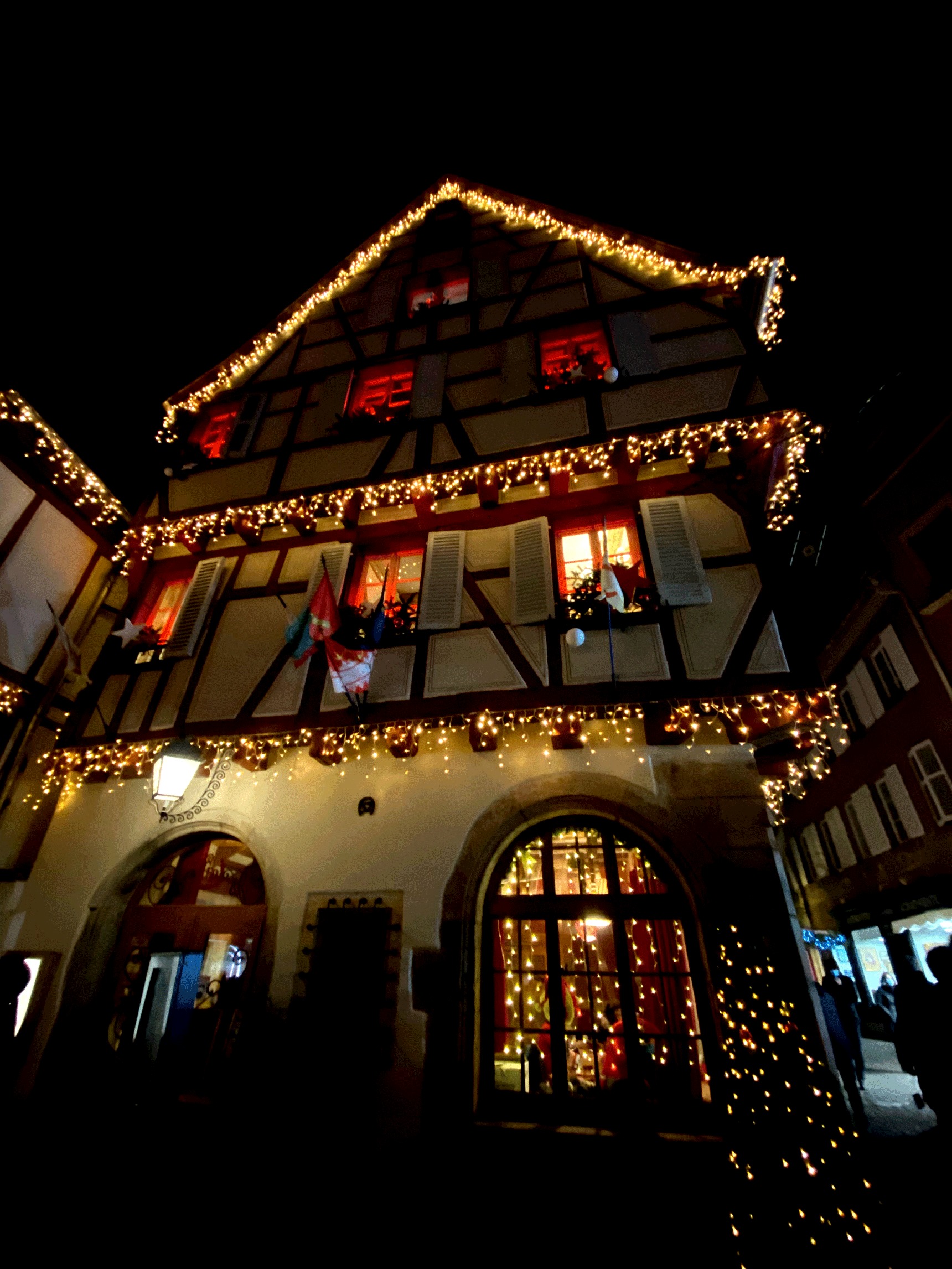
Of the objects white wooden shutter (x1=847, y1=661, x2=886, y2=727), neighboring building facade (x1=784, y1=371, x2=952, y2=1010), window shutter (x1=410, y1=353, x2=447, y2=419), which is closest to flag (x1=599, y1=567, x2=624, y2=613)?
window shutter (x1=410, y1=353, x2=447, y2=419)

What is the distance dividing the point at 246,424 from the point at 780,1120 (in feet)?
34.4

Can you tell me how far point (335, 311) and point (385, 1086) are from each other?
1140 cm

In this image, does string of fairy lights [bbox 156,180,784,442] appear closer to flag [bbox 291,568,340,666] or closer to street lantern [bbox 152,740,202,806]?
flag [bbox 291,568,340,666]

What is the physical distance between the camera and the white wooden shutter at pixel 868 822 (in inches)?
510

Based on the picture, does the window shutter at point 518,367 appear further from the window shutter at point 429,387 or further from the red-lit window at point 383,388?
the red-lit window at point 383,388

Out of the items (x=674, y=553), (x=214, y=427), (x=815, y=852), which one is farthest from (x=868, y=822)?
(x=214, y=427)

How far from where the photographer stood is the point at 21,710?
6605 mm

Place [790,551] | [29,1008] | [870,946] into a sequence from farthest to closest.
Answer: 1. [870,946]
2. [790,551]
3. [29,1008]

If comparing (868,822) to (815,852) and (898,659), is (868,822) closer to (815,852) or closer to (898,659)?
(815,852)

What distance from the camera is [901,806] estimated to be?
11961 millimetres

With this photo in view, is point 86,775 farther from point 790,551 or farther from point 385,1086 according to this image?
point 790,551

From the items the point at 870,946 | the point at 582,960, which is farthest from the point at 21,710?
the point at 870,946

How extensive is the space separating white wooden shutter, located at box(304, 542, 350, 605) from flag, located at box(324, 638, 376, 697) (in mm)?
1400

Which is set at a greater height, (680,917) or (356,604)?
(356,604)
